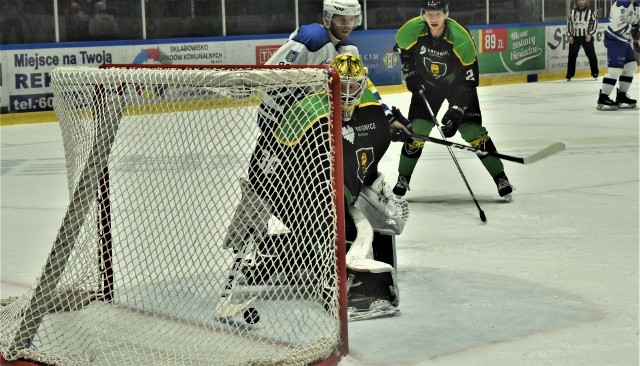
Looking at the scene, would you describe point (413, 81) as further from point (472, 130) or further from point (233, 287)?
point (233, 287)

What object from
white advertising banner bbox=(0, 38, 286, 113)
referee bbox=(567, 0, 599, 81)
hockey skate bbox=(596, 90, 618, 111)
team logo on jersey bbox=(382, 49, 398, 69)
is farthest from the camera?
referee bbox=(567, 0, 599, 81)

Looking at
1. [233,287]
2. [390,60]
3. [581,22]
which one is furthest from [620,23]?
[233,287]

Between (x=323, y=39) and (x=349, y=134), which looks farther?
(x=323, y=39)

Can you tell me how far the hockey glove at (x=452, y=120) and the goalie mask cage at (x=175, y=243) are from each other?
2.48 m

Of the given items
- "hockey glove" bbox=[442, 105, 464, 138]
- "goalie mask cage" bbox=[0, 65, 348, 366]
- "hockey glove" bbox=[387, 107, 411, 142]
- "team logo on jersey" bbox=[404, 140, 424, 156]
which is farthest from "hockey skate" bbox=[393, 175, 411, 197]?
"goalie mask cage" bbox=[0, 65, 348, 366]

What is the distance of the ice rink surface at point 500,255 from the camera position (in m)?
3.06

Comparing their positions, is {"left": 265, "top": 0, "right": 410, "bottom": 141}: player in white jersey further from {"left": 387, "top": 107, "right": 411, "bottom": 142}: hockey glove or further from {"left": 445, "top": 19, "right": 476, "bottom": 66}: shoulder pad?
{"left": 445, "top": 19, "right": 476, "bottom": 66}: shoulder pad

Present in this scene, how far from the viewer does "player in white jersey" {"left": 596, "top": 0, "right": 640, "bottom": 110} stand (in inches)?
405

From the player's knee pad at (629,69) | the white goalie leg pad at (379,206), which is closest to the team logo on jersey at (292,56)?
the white goalie leg pad at (379,206)

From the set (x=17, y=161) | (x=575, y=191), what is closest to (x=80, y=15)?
(x=17, y=161)

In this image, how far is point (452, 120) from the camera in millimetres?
5688

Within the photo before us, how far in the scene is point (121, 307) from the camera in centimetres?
342

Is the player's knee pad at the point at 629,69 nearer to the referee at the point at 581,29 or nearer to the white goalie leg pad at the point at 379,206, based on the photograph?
the referee at the point at 581,29

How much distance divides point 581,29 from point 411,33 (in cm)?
921
